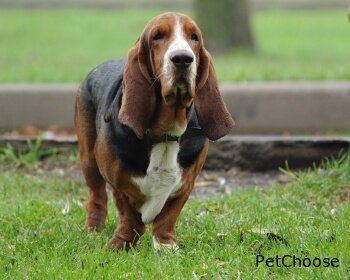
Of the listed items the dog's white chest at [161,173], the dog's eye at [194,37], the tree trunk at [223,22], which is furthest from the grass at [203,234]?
the tree trunk at [223,22]

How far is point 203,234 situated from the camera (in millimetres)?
6137

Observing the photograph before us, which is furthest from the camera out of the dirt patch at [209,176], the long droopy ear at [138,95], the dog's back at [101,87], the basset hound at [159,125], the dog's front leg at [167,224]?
the dirt patch at [209,176]

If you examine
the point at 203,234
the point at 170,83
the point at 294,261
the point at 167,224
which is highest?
the point at 170,83

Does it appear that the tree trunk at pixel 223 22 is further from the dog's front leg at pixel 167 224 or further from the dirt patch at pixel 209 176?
the dog's front leg at pixel 167 224

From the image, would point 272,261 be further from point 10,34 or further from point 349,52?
point 10,34

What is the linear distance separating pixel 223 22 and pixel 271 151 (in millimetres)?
10533

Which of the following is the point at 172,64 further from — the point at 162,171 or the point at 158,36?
the point at 162,171

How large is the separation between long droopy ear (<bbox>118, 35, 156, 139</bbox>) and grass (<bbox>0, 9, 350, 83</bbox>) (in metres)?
5.47

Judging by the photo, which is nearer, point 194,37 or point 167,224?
point 194,37

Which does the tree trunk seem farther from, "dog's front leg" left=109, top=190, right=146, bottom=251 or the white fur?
the white fur

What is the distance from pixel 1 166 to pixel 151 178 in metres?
3.67

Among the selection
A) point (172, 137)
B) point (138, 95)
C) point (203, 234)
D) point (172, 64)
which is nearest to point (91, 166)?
point (203, 234)

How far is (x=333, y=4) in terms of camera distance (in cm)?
3316

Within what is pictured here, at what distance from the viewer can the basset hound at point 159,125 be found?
532 centimetres
